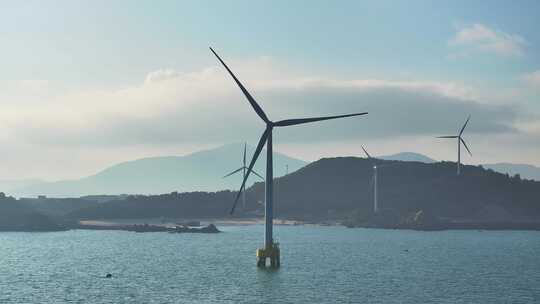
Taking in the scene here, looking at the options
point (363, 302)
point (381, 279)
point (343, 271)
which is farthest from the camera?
point (343, 271)

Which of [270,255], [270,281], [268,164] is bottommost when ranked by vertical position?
[270,281]

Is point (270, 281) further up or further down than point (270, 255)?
further down

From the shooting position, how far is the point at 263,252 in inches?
6432

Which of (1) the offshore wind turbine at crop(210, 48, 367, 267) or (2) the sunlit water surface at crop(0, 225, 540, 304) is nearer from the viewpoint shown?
(2) the sunlit water surface at crop(0, 225, 540, 304)

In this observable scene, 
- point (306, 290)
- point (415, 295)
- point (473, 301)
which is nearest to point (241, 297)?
point (306, 290)

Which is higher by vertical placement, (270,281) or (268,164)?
(268,164)

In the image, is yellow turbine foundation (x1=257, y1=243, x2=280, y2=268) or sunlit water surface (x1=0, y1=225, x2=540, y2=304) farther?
yellow turbine foundation (x1=257, y1=243, x2=280, y2=268)

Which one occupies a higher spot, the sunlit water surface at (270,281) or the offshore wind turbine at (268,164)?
the offshore wind turbine at (268,164)

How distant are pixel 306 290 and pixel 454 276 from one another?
135 ft

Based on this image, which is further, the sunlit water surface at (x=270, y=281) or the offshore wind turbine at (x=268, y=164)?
the offshore wind turbine at (x=268, y=164)

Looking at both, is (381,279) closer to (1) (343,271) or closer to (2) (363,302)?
(1) (343,271)

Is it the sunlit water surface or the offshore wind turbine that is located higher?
the offshore wind turbine

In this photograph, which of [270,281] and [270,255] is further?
[270,255]

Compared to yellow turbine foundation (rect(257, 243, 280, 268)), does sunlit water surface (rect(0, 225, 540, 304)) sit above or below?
below
